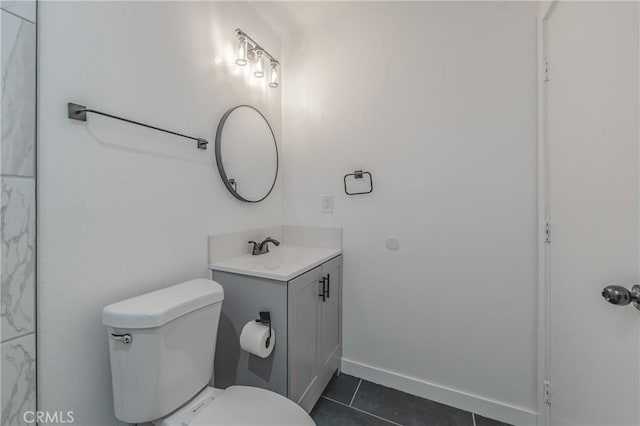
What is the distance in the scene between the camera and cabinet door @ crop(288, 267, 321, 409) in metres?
1.18

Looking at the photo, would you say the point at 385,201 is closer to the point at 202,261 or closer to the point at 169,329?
the point at 202,261

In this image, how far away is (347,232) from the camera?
1744mm

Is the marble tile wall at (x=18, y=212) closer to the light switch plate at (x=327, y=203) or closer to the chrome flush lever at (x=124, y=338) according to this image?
the chrome flush lever at (x=124, y=338)

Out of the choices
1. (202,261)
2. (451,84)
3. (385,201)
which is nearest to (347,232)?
(385,201)

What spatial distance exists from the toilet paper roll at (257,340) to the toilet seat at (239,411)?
5.5 inches

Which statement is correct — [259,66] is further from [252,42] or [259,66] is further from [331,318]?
[331,318]

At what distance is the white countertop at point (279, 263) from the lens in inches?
47.1

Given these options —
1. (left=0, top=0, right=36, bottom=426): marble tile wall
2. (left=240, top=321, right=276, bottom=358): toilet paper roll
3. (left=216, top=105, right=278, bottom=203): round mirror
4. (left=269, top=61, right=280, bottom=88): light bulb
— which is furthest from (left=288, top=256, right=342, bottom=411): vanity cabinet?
(left=269, top=61, right=280, bottom=88): light bulb

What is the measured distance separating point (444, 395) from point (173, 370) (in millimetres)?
1457

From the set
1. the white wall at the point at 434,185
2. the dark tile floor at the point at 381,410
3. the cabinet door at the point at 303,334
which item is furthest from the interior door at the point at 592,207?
the cabinet door at the point at 303,334

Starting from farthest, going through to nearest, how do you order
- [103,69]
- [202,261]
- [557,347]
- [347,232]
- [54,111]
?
1. [347,232]
2. [202,261]
3. [557,347]
4. [103,69]
5. [54,111]

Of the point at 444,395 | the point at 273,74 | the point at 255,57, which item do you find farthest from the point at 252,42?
the point at 444,395

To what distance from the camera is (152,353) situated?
82 centimetres

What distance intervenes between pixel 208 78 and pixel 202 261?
953 millimetres
